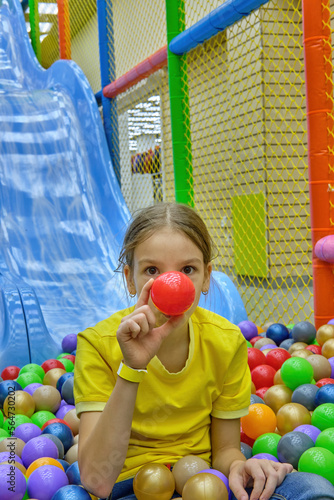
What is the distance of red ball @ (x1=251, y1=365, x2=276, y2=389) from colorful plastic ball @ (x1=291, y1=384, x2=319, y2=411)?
262 millimetres

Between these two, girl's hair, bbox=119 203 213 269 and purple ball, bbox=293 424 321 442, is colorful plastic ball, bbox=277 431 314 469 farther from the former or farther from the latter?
girl's hair, bbox=119 203 213 269

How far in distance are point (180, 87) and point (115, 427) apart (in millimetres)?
2700

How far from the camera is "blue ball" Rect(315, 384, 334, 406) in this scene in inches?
64.4

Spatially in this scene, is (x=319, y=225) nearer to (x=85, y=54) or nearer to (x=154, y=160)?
(x=154, y=160)

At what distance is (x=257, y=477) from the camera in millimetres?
993

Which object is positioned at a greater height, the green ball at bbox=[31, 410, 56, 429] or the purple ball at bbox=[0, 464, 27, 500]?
the purple ball at bbox=[0, 464, 27, 500]

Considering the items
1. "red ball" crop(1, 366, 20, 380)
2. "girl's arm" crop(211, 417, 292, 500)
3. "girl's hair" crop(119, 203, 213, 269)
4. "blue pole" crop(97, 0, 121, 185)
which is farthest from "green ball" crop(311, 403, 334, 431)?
"blue pole" crop(97, 0, 121, 185)

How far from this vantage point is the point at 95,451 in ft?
3.24

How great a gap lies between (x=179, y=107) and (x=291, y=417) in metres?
2.24

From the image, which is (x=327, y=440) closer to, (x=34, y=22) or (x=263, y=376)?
(x=263, y=376)

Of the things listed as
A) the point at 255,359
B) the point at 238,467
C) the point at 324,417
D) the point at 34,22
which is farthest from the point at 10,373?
the point at 34,22

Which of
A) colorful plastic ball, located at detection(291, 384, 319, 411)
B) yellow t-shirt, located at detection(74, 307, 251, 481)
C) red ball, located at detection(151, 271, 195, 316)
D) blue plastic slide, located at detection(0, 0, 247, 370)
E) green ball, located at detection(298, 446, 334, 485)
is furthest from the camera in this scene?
blue plastic slide, located at detection(0, 0, 247, 370)

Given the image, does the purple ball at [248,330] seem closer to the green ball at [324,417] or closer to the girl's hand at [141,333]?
the green ball at [324,417]

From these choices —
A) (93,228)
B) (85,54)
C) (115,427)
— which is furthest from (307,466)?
(85,54)
